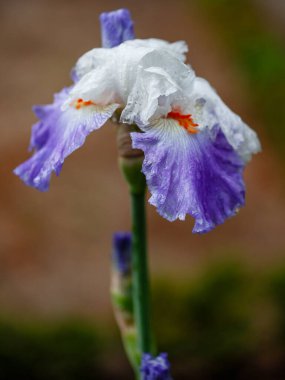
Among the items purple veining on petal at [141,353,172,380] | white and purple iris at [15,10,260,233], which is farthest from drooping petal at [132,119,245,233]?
purple veining on petal at [141,353,172,380]

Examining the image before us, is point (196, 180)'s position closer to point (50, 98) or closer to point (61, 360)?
point (61, 360)

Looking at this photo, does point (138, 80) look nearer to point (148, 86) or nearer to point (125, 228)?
point (148, 86)

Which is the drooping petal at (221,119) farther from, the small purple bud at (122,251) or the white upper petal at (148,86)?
the small purple bud at (122,251)

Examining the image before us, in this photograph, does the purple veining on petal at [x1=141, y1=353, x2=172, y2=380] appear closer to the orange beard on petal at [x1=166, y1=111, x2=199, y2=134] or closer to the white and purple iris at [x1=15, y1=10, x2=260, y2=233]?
the white and purple iris at [x1=15, y1=10, x2=260, y2=233]

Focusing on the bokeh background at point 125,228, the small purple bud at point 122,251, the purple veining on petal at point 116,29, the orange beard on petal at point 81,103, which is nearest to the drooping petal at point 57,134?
the orange beard on petal at point 81,103

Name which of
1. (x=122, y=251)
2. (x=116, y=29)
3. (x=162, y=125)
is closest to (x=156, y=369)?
(x=122, y=251)

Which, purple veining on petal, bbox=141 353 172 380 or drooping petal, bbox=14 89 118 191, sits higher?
drooping petal, bbox=14 89 118 191

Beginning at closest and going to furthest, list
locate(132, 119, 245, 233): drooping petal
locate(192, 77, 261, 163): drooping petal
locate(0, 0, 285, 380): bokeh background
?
locate(132, 119, 245, 233): drooping petal
locate(192, 77, 261, 163): drooping petal
locate(0, 0, 285, 380): bokeh background
